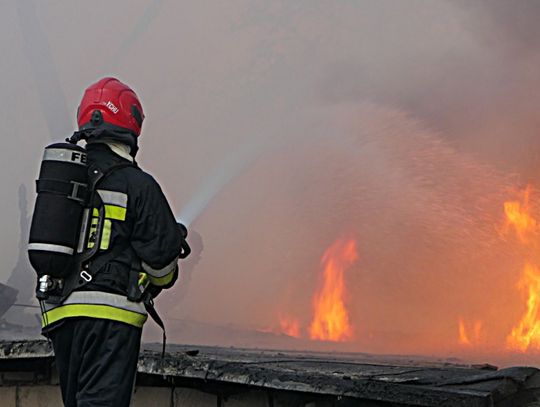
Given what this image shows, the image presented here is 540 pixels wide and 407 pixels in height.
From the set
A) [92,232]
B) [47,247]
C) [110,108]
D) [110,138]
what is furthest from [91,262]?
[110,108]

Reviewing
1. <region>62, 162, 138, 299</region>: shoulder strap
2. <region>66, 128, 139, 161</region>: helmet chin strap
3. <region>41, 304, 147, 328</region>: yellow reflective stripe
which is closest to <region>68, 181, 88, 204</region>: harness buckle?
<region>62, 162, 138, 299</region>: shoulder strap

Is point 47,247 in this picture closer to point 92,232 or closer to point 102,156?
point 92,232

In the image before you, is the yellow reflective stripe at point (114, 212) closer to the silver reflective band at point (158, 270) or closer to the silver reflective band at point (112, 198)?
the silver reflective band at point (112, 198)

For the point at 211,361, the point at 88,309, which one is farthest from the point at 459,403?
the point at 88,309

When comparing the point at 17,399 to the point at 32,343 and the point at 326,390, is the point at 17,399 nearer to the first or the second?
the point at 32,343

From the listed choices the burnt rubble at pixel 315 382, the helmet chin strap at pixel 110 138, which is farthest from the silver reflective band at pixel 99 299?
the burnt rubble at pixel 315 382

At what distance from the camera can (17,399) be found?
6.89 metres

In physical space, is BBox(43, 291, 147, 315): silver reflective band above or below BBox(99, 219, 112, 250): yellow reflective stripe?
below

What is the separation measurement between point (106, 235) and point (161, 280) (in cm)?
49

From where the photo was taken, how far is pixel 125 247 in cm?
455

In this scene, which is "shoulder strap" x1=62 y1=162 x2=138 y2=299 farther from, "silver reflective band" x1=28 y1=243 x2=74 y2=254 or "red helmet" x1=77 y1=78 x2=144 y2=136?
"red helmet" x1=77 y1=78 x2=144 y2=136

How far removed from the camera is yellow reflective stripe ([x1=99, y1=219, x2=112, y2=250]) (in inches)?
174

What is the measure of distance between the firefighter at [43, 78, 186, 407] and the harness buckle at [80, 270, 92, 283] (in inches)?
0.8

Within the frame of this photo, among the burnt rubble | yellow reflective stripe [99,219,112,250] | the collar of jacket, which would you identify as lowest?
the burnt rubble
